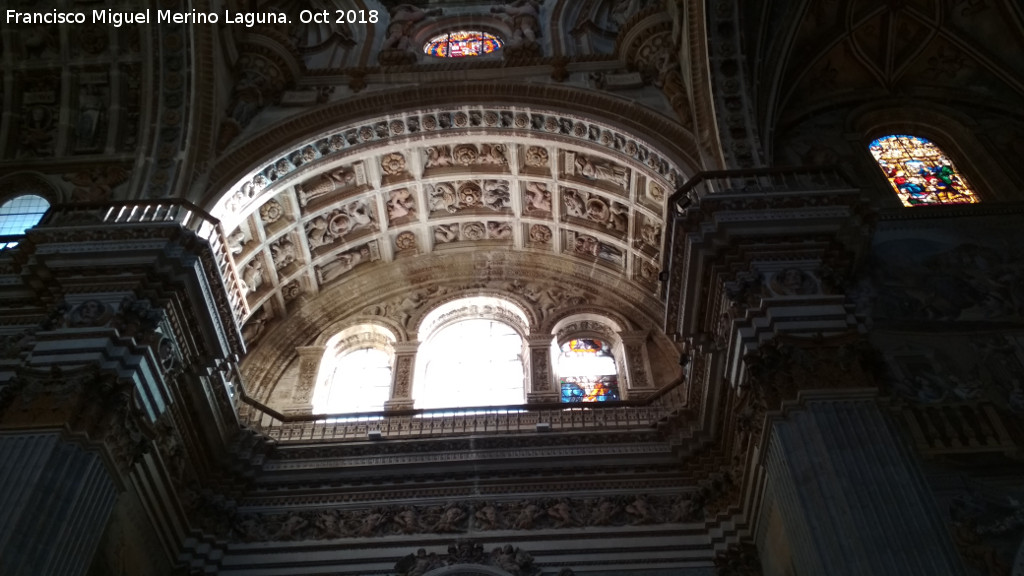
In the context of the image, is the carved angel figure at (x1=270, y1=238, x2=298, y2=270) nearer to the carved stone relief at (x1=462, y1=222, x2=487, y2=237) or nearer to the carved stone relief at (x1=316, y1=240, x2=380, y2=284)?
the carved stone relief at (x1=316, y1=240, x2=380, y2=284)

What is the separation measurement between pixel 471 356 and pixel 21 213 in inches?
337

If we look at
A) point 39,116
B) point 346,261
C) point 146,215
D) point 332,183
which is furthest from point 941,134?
point 39,116

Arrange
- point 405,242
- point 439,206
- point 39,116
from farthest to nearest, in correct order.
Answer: point 405,242 → point 439,206 → point 39,116

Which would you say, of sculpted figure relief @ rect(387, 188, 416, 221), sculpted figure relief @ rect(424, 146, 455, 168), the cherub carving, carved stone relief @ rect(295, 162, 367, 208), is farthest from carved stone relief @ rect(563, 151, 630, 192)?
carved stone relief @ rect(295, 162, 367, 208)

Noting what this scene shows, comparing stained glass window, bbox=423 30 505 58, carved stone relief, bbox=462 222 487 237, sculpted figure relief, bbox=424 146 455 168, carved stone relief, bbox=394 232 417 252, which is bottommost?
carved stone relief, bbox=394 232 417 252

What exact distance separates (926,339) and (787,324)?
2654mm

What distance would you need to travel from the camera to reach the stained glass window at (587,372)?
16953mm

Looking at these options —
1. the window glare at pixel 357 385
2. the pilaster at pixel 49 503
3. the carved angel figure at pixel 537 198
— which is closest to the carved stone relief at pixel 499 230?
the carved angel figure at pixel 537 198

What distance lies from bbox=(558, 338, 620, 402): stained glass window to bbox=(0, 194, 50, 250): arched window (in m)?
9.76

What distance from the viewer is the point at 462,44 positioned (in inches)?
799

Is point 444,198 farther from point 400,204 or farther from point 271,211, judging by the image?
point 271,211

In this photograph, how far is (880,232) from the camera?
577 inches

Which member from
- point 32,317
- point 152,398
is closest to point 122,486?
point 152,398

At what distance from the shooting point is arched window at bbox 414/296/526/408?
678 inches
